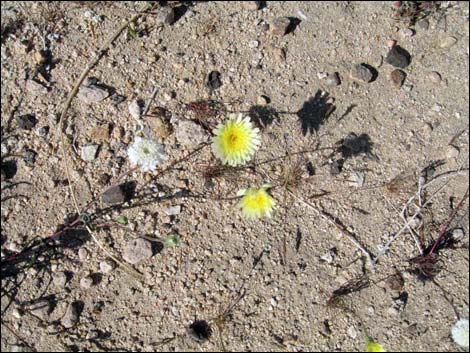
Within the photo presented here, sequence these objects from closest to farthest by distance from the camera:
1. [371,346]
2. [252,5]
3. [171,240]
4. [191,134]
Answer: [371,346] → [171,240] → [191,134] → [252,5]

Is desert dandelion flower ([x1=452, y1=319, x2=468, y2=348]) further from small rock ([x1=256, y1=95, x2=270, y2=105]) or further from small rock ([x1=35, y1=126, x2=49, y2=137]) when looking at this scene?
small rock ([x1=35, y1=126, x2=49, y2=137])

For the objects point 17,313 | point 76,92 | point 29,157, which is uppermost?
point 76,92

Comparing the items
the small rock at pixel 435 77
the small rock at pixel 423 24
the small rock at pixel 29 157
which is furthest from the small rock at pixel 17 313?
the small rock at pixel 423 24

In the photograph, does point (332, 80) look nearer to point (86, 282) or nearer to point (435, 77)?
point (435, 77)

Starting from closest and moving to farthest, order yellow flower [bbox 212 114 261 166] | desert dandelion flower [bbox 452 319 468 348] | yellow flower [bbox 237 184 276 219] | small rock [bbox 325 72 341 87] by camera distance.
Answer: yellow flower [bbox 212 114 261 166], yellow flower [bbox 237 184 276 219], desert dandelion flower [bbox 452 319 468 348], small rock [bbox 325 72 341 87]

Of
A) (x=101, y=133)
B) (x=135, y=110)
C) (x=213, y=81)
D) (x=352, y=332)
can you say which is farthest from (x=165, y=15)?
(x=352, y=332)

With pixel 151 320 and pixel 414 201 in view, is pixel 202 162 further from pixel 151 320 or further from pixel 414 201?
pixel 414 201

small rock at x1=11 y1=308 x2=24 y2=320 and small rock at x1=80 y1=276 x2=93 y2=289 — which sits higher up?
small rock at x1=80 y1=276 x2=93 y2=289

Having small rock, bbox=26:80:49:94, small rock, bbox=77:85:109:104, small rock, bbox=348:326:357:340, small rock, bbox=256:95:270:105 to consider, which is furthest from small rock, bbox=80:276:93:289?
small rock, bbox=348:326:357:340
